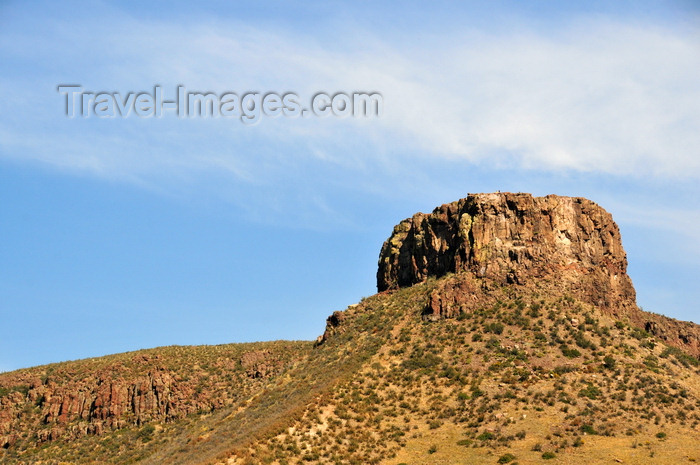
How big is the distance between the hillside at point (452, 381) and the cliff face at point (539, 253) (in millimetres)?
175

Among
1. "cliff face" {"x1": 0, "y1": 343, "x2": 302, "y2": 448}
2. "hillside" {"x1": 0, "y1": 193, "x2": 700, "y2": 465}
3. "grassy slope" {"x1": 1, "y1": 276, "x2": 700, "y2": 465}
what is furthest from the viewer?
"cliff face" {"x1": 0, "y1": 343, "x2": 302, "y2": 448}

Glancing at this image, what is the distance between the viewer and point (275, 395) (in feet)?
248

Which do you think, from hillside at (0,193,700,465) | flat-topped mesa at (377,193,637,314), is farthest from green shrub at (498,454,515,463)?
flat-topped mesa at (377,193,637,314)

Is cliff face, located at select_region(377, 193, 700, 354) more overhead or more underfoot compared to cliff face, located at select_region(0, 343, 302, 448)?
more overhead

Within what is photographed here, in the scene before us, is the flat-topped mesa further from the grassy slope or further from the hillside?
the grassy slope

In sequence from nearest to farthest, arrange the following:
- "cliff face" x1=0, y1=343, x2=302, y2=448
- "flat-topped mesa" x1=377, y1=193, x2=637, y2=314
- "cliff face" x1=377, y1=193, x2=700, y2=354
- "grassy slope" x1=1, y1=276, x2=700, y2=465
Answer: "grassy slope" x1=1, y1=276, x2=700, y2=465 → "cliff face" x1=377, y1=193, x2=700, y2=354 → "flat-topped mesa" x1=377, y1=193, x2=637, y2=314 → "cliff face" x1=0, y1=343, x2=302, y2=448

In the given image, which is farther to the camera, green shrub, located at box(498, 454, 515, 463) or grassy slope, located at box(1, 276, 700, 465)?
grassy slope, located at box(1, 276, 700, 465)

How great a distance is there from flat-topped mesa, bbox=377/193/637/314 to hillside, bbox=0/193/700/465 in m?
0.17

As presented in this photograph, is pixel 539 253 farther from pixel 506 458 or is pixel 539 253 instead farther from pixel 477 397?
pixel 506 458

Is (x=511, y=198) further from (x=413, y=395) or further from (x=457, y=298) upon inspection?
(x=413, y=395)

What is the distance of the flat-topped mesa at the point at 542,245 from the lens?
76.7 metres

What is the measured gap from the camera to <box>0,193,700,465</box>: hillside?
57.8 meters

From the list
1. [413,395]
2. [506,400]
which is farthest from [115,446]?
[506,400]

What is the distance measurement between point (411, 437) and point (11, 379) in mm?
72828
